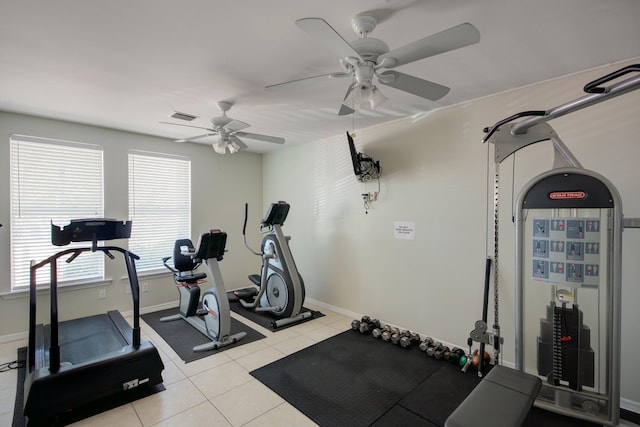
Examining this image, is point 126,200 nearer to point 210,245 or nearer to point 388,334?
point 210,245

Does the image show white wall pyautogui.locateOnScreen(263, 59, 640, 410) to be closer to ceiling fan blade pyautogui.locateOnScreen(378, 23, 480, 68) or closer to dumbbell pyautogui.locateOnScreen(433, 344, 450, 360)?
dumbbell pyautogui.locateOnScreen(433, 344, 450, 360)

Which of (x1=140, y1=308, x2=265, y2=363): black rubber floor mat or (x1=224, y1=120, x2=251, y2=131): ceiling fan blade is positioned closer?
(x1=224, y1=120, x2=251, y2=131): ceiling fan blade

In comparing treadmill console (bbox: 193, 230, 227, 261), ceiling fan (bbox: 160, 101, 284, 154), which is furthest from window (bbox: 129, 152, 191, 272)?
treadmill console (bbox: 193, 230, 227, 261)

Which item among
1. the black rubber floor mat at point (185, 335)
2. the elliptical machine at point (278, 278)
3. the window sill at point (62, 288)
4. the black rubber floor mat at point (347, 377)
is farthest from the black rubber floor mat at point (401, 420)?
the window sill at point (62, 288)

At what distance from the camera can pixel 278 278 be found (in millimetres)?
4246

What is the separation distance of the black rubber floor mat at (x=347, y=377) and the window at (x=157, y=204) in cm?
272

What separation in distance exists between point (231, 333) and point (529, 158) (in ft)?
12.0

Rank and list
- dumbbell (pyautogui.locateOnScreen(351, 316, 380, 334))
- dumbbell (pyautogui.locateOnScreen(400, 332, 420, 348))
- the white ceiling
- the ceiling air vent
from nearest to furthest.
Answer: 1. the white ceiling
2. dumbbell (pyautogui.locateOnScreen(400, 332, 420, 348))
3. the ceiling air vent
4. dumbbell (pyautogui.locateOnScreen(351, 316, 380, 334))

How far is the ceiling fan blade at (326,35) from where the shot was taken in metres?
1.29

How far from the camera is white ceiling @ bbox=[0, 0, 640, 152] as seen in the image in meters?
1.67

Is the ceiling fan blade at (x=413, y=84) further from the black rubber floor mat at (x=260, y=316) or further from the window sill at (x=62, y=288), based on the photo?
the window sill at (x=62, y=288)

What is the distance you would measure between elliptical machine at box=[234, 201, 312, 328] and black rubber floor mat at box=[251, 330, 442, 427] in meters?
0.75

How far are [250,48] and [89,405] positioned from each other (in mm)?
2956

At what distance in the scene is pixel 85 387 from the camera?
2.28 metres
